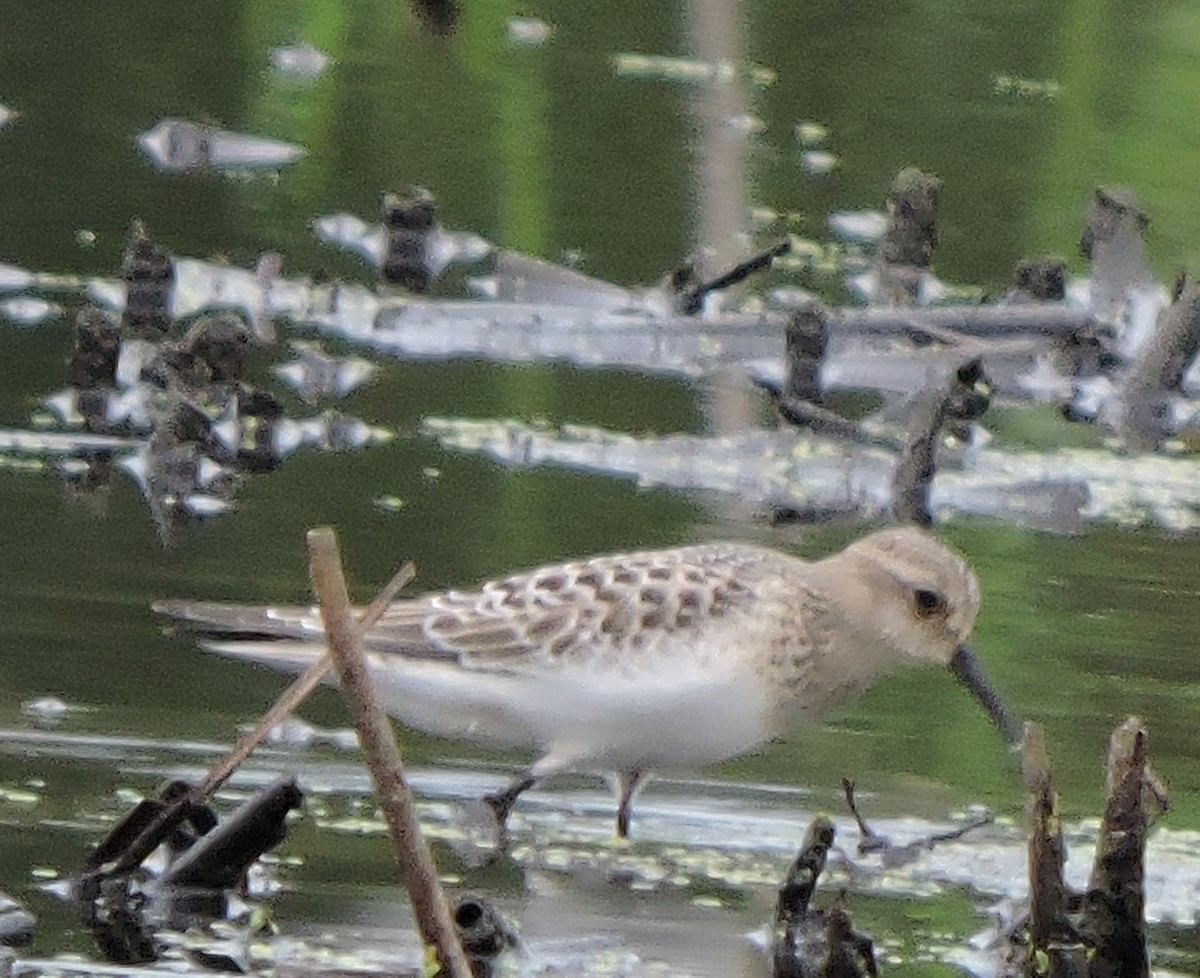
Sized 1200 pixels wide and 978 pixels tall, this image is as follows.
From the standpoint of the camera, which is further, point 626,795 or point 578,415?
point 578,415

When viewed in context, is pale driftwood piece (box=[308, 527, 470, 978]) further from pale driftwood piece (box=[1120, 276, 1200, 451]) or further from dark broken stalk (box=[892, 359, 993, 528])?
pale driftwood piece (box=[1120, 276, 1200, 451])

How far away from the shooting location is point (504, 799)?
5020 mm

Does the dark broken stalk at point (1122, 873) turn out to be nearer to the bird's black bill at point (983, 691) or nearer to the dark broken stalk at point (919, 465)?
the bird's black bill at point (983, 691)

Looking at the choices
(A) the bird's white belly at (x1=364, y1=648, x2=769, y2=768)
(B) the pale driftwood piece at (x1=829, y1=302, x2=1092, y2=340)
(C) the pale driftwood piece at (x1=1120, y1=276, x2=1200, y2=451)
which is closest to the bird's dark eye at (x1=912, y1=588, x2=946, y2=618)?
(A) the bird's white belly at (x1=364, y1=648, x2=769, y2=768)

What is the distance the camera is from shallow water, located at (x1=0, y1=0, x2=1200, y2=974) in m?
4.95

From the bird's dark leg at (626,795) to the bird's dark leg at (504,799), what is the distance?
0.17 m

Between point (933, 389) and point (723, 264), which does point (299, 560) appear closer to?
point (933, 389)

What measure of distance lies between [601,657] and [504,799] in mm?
327

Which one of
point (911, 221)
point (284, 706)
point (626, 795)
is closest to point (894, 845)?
point (626, 795)

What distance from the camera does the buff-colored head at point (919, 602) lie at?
5578mm

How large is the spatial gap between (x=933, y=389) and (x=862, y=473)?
0.36 meters

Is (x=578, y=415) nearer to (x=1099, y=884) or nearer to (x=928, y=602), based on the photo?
(x=928, y=602)

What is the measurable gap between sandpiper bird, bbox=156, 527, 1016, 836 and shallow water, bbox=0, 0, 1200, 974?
0.13m

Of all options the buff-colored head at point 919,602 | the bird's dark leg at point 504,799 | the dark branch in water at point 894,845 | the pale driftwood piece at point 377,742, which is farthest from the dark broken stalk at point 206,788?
the buff-colored head at point 919,602
